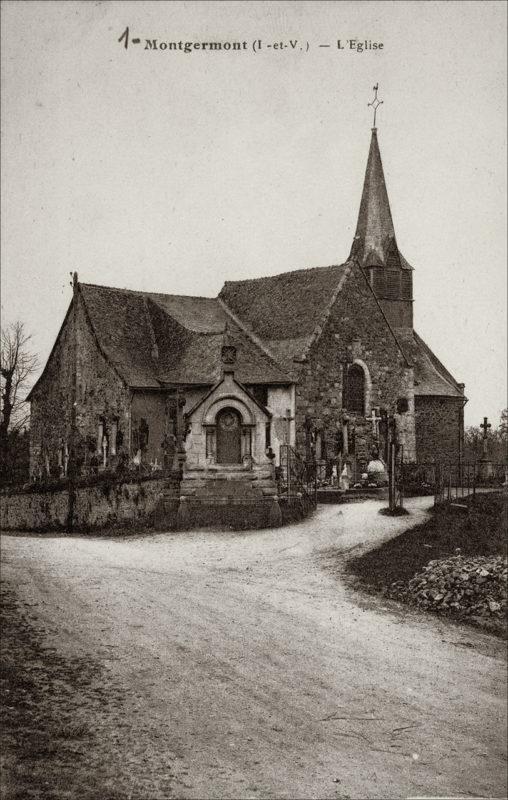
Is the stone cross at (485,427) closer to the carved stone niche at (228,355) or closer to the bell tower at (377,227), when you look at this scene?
the bell tower at (377,227)

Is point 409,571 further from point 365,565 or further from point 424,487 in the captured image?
point 424,487

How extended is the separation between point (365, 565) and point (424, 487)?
1.31m

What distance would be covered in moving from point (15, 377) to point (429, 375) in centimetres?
520

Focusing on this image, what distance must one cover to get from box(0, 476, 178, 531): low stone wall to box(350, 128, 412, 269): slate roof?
5.75 m

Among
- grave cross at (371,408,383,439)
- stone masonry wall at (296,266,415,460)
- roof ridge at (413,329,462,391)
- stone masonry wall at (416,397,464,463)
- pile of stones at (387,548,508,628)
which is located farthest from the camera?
stone masonry wall at (296,266,415,460)

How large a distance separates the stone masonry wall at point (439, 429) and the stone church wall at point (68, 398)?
14.8 feet

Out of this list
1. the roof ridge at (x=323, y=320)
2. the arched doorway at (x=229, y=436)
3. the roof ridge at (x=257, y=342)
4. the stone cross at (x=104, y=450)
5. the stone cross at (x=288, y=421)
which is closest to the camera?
the stone cross at (x=104, y=450)

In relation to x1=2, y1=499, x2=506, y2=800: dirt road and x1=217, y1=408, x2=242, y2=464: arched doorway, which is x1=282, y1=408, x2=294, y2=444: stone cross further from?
x1=2, y1=499, x2=506, y2=800: dirt road

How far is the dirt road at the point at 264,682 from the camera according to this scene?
232 inches

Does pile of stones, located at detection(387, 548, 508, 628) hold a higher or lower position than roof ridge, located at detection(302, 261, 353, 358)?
lower

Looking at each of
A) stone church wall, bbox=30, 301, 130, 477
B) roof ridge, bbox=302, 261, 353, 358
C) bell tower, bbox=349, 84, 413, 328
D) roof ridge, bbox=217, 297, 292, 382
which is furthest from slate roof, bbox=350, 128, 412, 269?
roof ridge, bbox=302, 261, 353, 358

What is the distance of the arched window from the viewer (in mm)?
20023

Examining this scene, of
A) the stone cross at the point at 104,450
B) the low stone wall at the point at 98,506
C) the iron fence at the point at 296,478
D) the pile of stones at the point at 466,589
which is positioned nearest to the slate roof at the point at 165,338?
the stone cross at the point at 104,450

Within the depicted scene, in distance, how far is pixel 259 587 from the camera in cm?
939
